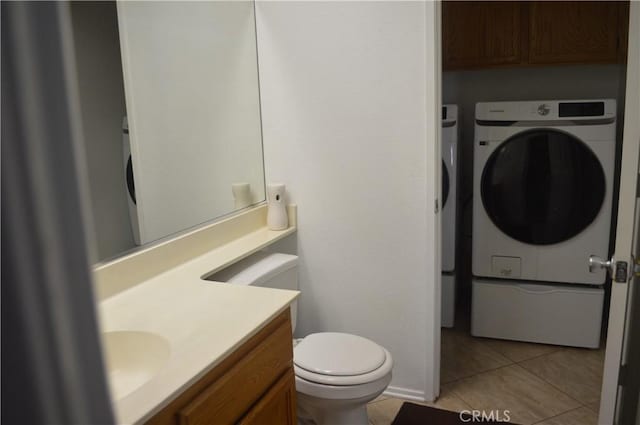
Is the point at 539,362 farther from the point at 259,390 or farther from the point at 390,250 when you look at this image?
the point at 259,390

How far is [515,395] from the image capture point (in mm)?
2396

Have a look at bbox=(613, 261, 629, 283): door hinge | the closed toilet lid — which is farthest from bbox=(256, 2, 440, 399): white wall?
bbox=(613, 261, 629, 283): door hinge

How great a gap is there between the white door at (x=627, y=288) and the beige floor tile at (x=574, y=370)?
680 mm

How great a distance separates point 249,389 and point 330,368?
0.58m

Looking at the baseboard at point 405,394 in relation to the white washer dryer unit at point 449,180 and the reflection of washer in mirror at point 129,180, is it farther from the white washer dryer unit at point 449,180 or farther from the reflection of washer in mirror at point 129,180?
the reflection of washer in mirror at point 129,180

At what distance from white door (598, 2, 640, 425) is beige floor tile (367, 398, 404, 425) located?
86cm

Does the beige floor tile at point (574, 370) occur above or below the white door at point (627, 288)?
below

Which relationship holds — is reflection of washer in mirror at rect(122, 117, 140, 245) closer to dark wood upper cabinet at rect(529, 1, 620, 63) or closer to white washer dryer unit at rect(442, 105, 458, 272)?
white washer dryer unit at rect(442, 105, 458, 272)

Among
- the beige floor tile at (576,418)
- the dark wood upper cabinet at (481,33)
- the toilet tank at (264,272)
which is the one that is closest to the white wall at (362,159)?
the toilet tank at (264,272)

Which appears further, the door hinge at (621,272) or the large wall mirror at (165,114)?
the large wall mirror at (165,114)

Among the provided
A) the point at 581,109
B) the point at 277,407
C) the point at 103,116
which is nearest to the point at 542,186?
the point at 581,109

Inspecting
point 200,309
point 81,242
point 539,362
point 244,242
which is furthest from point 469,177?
point 81,242

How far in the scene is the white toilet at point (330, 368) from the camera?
1.79 metres

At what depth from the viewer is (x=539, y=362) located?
2.71 meters
